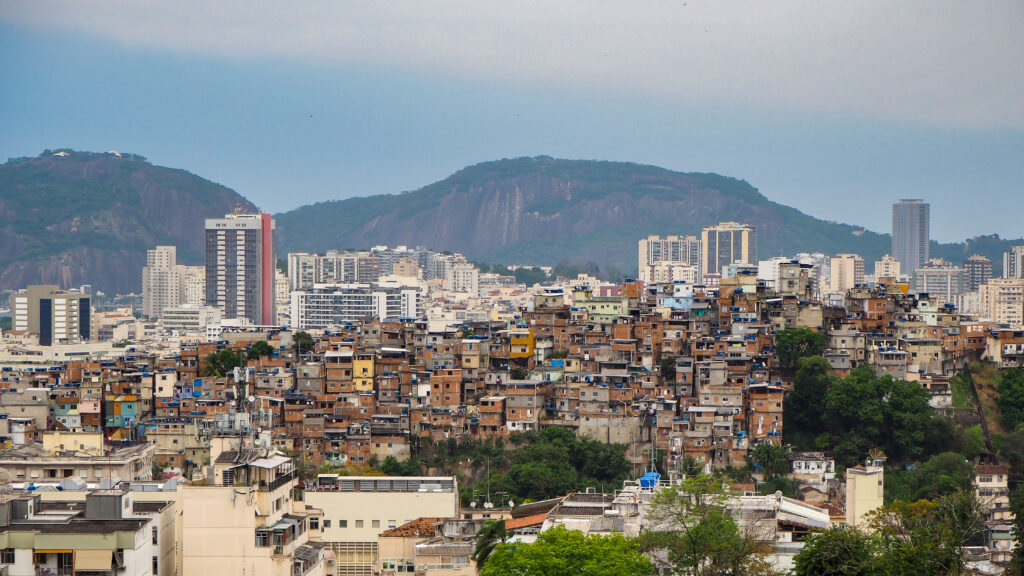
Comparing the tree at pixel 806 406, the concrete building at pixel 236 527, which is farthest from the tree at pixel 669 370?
the concrete building at pixel 236 527

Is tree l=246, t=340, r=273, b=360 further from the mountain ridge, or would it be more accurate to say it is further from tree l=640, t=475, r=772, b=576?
the mountain ridge

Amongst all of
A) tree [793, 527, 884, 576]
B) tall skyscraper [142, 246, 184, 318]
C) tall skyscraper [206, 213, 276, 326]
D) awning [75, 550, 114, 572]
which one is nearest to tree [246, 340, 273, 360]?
tree [793, 527, 884, 576]

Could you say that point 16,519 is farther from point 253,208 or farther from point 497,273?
point 253,208

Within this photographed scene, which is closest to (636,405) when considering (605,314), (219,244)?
(605,314)

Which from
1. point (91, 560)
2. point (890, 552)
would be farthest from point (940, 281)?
point (91, 560)

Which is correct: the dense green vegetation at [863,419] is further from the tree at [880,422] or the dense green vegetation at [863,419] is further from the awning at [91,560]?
the awning at [91,560]
